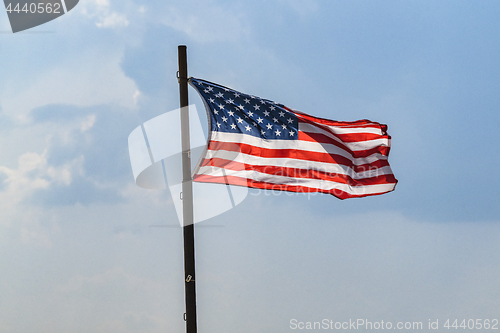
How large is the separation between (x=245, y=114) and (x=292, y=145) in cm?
177

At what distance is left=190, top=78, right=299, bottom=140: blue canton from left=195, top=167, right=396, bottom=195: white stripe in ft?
3.75

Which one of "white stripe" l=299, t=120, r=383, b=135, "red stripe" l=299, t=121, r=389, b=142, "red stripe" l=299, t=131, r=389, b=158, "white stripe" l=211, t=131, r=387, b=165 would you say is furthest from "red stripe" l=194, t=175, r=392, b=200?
"white stripe" l=299, t=120, r=383, b=135

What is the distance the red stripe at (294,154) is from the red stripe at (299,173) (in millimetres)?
347

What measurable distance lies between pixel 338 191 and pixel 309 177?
3.45 feet

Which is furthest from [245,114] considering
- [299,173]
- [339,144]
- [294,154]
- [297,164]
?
[339,144]

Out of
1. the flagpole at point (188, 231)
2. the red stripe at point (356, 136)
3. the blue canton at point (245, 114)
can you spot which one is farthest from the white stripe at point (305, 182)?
the red stripe at point (356, 136)

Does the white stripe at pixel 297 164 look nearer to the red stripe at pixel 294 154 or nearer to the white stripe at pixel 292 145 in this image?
the red stripe at pixel 294 154

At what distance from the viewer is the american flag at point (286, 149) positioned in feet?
44.8

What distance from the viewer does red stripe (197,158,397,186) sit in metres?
13.5

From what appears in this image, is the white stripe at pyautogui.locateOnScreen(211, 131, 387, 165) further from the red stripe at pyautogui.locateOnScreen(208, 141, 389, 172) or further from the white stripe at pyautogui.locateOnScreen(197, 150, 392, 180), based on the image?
the white stripe at pyautogui.locateOnScreen(197, 150, 392, 180)

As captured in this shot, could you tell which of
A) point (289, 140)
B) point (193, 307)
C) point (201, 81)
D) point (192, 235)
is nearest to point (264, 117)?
point (289, 140)

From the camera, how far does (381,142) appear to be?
16203 millimetres

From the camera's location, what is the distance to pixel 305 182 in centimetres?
1494

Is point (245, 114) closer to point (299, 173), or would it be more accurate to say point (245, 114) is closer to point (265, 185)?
point (265, 185)
